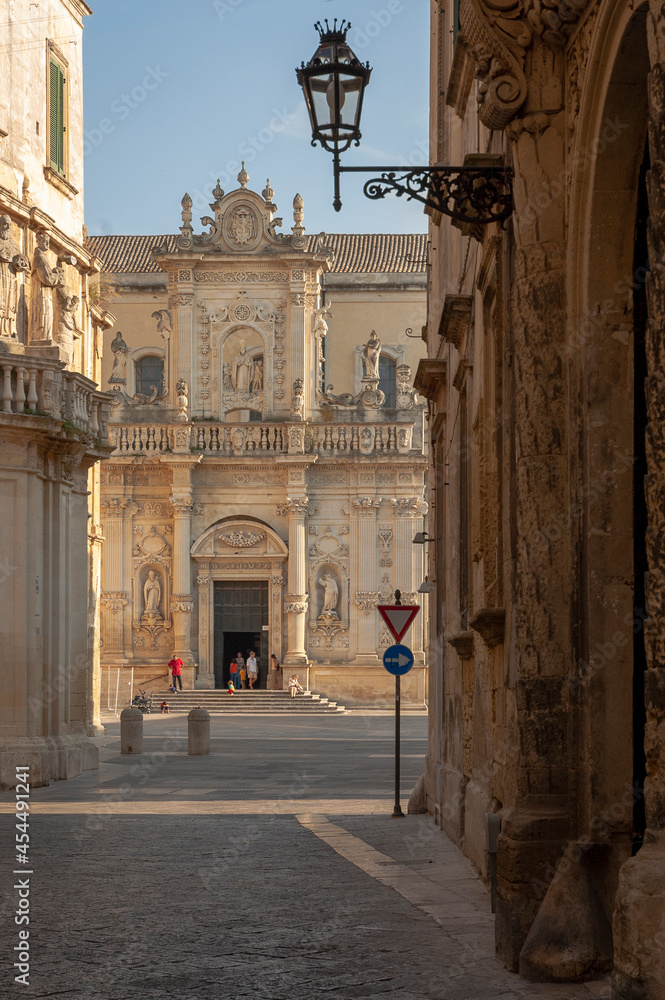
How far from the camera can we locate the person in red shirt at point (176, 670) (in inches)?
1757

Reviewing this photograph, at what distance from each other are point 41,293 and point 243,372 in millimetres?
25304

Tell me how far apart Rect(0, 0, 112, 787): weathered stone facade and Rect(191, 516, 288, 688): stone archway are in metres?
22.0

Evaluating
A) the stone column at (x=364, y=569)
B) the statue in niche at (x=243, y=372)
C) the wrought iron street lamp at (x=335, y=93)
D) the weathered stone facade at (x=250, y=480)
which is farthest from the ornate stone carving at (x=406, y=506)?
the wrought iron street lamp at (x=335, y=93)

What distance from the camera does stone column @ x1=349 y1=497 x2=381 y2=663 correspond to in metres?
45.8

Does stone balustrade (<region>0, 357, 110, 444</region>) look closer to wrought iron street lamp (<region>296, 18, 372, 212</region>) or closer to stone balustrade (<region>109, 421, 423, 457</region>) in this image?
wrought iron street lamp (<region>296, 18, 372, 212</region>)

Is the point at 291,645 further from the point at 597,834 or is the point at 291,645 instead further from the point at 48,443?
the point at 597,834

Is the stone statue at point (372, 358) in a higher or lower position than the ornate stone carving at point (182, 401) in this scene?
higher

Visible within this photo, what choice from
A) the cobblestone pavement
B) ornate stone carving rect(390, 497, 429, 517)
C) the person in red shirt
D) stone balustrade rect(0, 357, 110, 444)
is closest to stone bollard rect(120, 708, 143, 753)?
the cobblestone pavement

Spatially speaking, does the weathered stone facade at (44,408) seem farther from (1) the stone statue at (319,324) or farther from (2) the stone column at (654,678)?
(1) the stone statue at (319,324)

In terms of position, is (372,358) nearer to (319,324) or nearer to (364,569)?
(319,324)

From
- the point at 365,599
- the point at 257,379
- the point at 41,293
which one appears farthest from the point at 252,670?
the point at 41,293

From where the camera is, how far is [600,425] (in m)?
7.00

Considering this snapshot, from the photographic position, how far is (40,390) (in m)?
19.2

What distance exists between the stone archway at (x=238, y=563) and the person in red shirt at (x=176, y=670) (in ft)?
4.86
